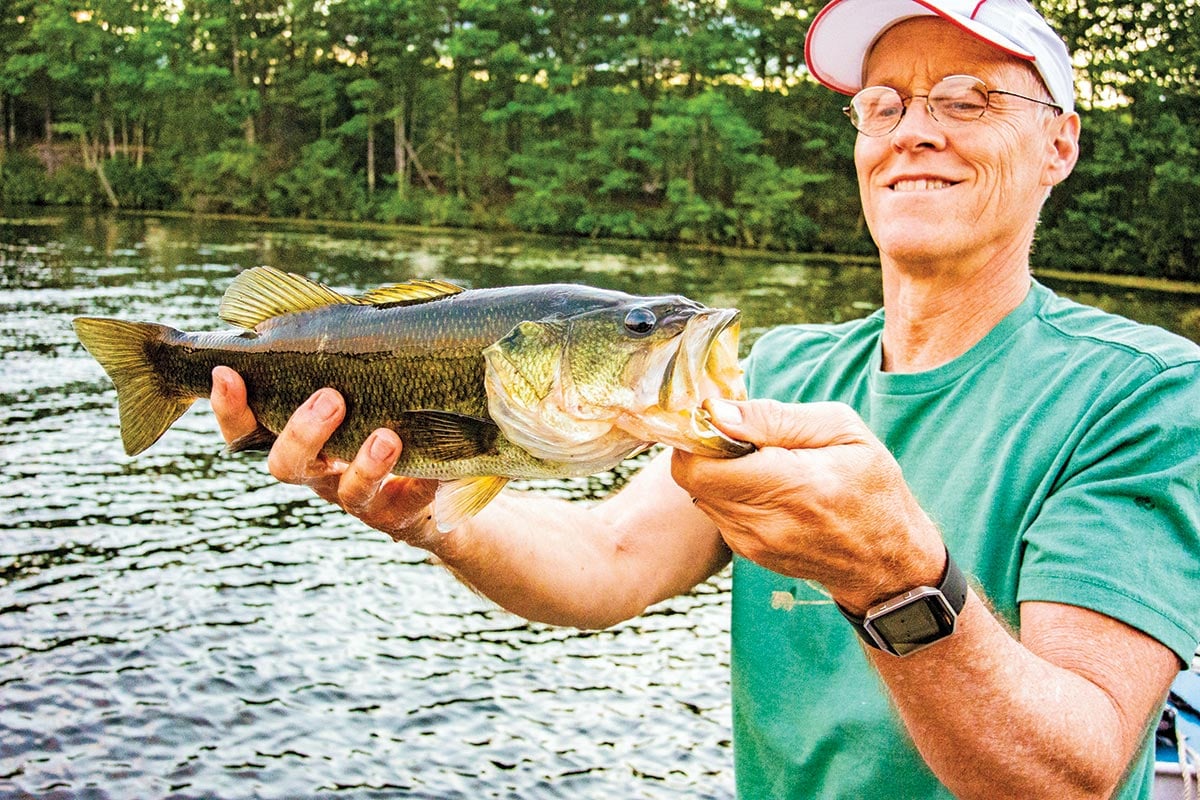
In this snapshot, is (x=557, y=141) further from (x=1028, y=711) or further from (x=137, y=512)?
(x=1028, y=711)

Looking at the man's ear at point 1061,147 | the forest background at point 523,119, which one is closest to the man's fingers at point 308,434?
the man's ear at point 1061,147

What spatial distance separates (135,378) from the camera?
2797 millimetres

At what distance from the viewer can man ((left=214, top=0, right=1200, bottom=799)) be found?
191 centimetres

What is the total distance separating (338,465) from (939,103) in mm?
1737

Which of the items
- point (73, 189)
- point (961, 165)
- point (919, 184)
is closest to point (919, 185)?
point (919, 184)

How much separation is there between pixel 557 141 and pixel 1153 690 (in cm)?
4186

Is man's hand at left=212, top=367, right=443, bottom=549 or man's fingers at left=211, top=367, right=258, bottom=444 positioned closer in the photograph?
man's hand at left=212, top=367, right=443, bottom=549

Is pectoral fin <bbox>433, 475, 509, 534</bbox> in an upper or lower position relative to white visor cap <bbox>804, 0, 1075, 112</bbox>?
lower

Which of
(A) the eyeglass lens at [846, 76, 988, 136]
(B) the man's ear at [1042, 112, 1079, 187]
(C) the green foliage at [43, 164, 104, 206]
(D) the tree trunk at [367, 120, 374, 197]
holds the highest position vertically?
(D) the tree trunk at [367, 120, 374, 197]

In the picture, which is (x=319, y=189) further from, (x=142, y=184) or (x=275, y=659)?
(x=275, y=659)

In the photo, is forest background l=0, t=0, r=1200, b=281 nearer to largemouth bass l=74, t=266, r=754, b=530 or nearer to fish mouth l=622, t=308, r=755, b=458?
largemouth bass l=74, t=266, r=754, b=530

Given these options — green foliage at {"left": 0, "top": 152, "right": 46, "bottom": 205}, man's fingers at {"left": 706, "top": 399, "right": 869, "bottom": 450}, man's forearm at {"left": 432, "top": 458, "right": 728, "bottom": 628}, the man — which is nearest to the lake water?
man's forearm at {"left": 432, "top": 458, "right": 728, "bottom": 628}

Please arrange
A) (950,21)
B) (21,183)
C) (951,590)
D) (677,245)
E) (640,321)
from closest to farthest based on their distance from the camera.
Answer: (951,590)
(640,321)
(950,21)
(677,245)
(21,183)

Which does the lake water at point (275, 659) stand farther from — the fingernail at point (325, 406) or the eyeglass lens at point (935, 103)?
the eyeglass lens at point (935, 103)
